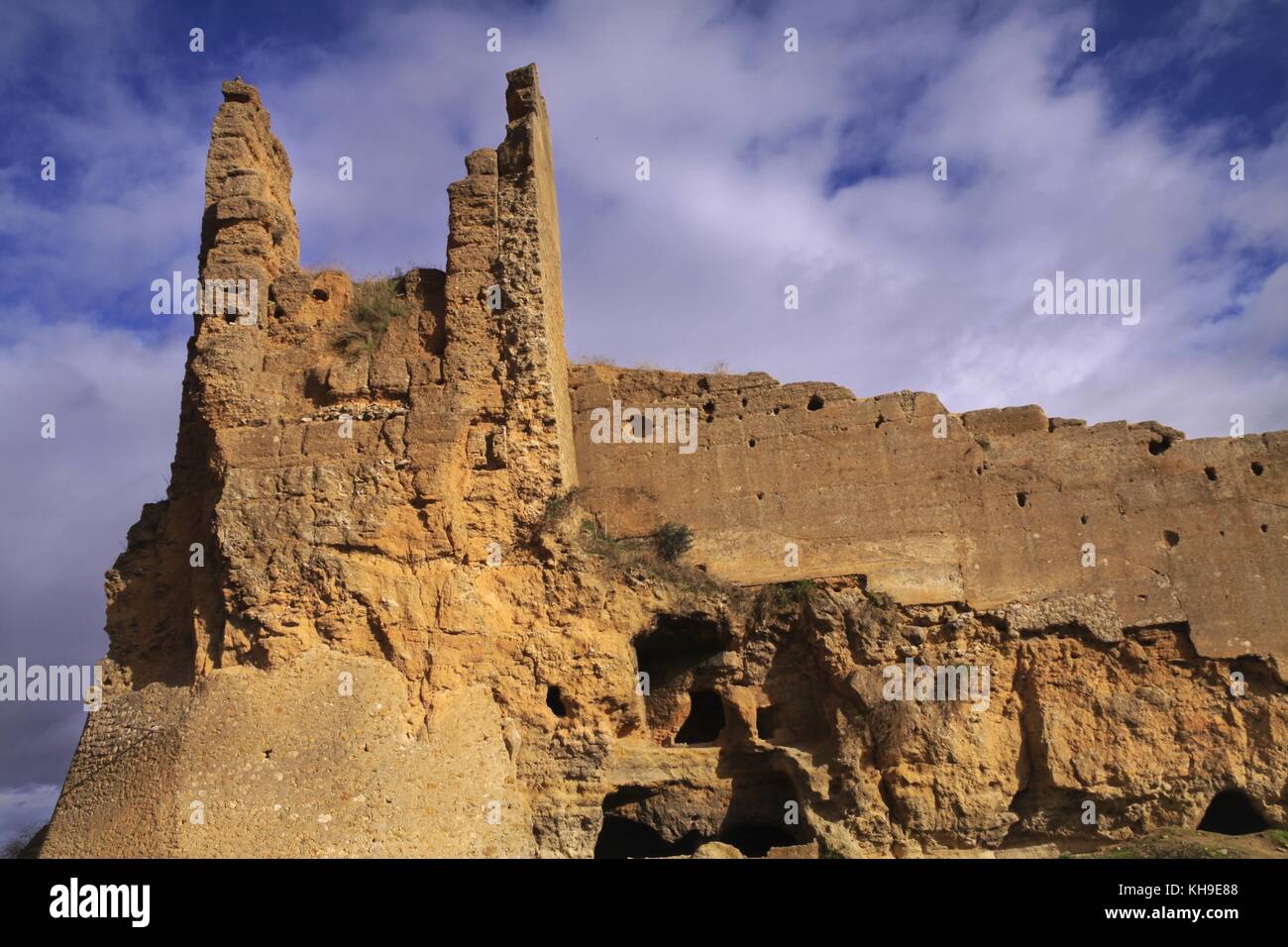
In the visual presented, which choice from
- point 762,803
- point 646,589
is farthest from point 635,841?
point 646,589

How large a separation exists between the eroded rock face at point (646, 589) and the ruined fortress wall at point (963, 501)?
38 millimetres

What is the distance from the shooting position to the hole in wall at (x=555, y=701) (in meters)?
11.5

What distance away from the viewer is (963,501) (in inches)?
491

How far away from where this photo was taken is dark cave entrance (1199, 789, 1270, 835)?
12094mm

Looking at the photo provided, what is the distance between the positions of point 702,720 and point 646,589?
2.20 metres

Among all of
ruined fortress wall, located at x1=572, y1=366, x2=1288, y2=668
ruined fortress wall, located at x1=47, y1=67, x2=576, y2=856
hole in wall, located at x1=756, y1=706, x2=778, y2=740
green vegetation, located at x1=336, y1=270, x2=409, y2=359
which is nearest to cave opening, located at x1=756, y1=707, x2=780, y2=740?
hole in wall, located at x1=756, y1=706, x2=778, y2=740

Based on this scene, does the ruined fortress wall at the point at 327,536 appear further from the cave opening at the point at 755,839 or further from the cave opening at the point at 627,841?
the cave opening at the point at 755,839

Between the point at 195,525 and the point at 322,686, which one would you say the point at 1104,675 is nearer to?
the point at 322,686

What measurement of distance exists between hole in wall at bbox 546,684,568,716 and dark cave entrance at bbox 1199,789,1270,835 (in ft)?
23.5

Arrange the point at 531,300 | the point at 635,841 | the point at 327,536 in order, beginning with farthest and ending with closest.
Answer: the point at 635,841, the point at 531,300, the point at 327,536

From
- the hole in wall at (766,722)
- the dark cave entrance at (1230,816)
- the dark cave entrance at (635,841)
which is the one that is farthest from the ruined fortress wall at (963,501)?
the dark cave entrance at (635,841)

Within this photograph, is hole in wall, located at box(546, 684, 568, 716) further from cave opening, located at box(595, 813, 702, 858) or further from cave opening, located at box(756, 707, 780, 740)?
cave opening, located at box(756, 707, 780, 740)

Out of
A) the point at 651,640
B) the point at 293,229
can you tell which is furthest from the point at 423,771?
the point at 293,229

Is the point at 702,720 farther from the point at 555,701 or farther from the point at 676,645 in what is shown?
the point at 555,701
